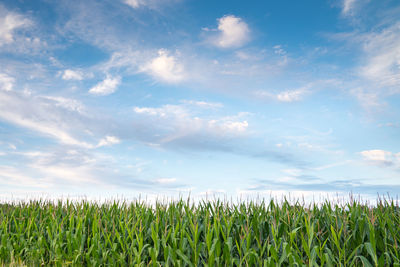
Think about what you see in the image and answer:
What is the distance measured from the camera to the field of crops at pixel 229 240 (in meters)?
5.77

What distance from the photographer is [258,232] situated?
6766 millimetres

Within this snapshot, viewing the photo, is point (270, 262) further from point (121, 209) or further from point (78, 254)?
point (121, 209)

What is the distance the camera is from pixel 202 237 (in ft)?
22.0

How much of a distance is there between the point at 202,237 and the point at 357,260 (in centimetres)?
297

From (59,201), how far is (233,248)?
701cm

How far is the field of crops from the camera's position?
18.9ft

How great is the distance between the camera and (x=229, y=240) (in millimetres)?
6094

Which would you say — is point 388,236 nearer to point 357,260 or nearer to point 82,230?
point 357,260

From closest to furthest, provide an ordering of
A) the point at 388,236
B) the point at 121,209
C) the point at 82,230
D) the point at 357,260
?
the point at 357,260
the point at 388,236
the point at 82,230
the point at 121,209

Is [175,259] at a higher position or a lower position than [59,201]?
lower

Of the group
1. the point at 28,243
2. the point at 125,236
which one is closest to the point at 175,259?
the point at 125,236

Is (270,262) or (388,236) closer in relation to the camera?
(270,262)

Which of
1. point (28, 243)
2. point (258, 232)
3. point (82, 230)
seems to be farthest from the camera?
point (28, 243)

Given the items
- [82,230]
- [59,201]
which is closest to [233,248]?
[82,230]
